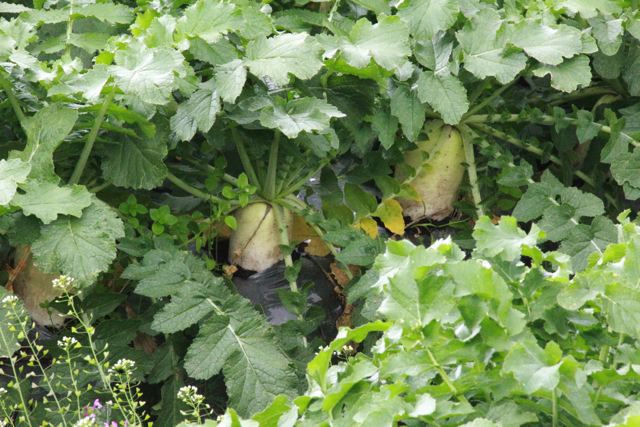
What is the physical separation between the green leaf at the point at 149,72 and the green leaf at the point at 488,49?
0.80 metres

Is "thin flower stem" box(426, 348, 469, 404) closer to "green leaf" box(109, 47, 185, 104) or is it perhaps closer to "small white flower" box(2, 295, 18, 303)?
"green leaf" box(109, 47, 185, 104)

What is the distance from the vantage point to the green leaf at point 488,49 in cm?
161

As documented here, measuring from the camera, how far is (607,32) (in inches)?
70.0

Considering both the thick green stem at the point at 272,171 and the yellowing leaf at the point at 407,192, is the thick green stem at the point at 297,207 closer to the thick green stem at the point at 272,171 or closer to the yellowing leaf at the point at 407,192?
→ the thick green stem at the point at 272,171

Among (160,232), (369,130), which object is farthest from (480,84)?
(160,232)

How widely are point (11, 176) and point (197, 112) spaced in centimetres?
44

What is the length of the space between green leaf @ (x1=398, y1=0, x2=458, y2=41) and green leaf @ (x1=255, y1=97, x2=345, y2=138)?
0.35m

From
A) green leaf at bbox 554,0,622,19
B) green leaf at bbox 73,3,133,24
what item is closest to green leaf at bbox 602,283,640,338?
green leaf at bbox 554,0,622,19

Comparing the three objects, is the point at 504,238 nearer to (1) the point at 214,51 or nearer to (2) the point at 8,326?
(1) the point at 214,51

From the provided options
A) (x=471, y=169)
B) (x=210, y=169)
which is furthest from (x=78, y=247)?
(x=471, y=169)

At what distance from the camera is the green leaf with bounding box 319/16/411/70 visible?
146 centimetres

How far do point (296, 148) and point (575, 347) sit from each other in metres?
1.19

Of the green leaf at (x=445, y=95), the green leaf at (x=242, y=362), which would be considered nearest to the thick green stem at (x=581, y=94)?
the green leaf at (x=445, y=95)

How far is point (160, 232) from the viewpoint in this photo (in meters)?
1.73
